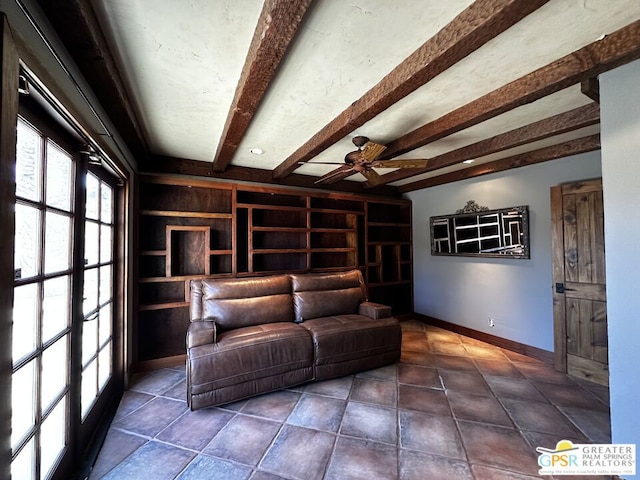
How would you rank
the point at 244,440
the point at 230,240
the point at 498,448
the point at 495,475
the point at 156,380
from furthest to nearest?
the point at 230,240 < the point at 156,380 < the point at 244,440 < the point at 498,448 < the point at 495,475

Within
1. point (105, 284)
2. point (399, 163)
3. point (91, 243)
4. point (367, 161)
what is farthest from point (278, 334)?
point (399, 163)

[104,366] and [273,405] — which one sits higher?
[104,366]

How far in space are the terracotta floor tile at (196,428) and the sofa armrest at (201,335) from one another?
56 cm

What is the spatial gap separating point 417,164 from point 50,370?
308cm

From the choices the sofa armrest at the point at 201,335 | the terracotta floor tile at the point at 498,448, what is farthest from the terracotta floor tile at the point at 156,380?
the terracotta floor tile at the point at 498,448

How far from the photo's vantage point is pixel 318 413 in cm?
219

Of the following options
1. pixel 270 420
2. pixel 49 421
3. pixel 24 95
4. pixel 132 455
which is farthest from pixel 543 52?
pixel 132 455

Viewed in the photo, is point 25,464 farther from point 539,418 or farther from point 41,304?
point 539,418

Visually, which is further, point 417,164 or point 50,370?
point 417,164

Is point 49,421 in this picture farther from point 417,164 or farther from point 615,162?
point 615,162

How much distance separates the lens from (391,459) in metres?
1.69

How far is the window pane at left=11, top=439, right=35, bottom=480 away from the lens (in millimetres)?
1104

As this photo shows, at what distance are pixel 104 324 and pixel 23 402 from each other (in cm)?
122

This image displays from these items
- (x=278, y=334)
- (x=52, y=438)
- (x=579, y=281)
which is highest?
(x=579, y=281)
